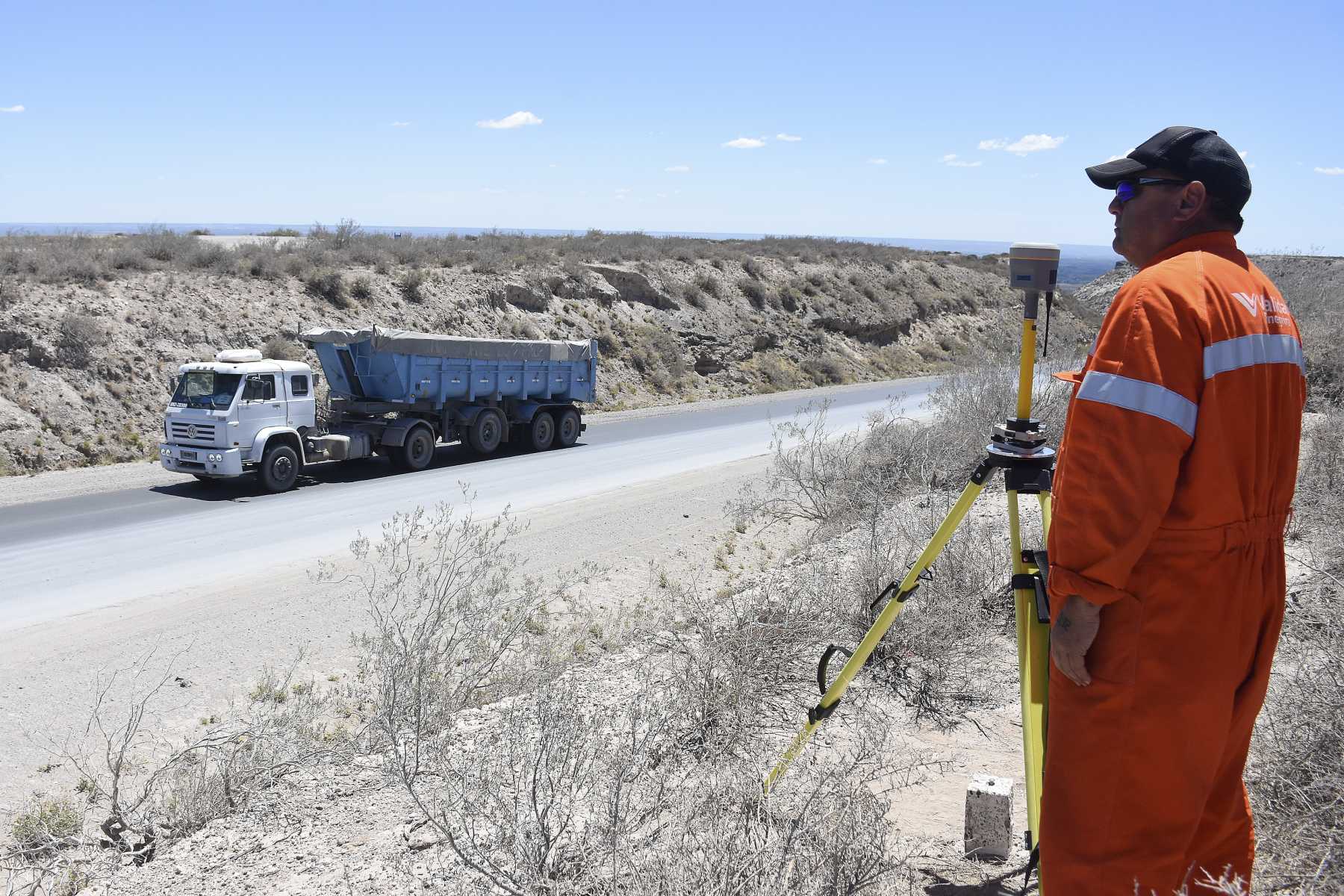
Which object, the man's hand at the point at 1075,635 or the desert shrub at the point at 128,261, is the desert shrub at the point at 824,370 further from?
the man's hand at the point at 1075,635

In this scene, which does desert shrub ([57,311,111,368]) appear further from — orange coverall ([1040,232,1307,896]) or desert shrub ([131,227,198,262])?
orange coverall ([1040,232,1307,896])

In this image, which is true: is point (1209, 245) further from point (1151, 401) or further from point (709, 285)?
point (709, 285)

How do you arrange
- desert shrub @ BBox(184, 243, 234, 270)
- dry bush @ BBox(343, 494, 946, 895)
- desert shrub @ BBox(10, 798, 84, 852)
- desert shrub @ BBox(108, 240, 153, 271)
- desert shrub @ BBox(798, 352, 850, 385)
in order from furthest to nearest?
desert shrub @ BBox(798, 352, 850, 385) → desert shrub @ BBox(184, 243, 234, 270) → desert shrub @ BBox(108, 240, 153, 271) → desert shrub @ BBox(10, 798, 84, 852) → dry bush @ BBox(343, 494, 946, 895)

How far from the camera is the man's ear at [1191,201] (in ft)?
7.89

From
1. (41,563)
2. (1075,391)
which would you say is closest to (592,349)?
(41,563)

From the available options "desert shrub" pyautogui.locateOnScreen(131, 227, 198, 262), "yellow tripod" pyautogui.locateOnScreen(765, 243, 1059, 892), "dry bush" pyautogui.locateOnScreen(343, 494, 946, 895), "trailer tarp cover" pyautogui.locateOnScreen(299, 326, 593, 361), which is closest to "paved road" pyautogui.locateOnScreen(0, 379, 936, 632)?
"trailer tarp cover" pyautogui.locateOnScreen(299, 326, 593, 361)

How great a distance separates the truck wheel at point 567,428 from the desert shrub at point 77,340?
9105 millimetres

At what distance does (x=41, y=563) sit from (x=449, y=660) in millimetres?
7202

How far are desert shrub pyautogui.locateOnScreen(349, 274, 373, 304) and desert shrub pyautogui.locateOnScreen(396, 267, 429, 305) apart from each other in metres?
0.99

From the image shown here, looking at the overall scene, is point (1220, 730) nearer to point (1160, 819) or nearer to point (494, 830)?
point (1160, 819)

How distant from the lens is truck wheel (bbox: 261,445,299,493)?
13.8 meters

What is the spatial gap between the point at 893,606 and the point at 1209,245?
139 centimetres

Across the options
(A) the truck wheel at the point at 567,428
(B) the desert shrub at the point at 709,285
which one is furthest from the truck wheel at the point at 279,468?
(B) the desert shrub at the point at 709,285

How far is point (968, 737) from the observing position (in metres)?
4.76
